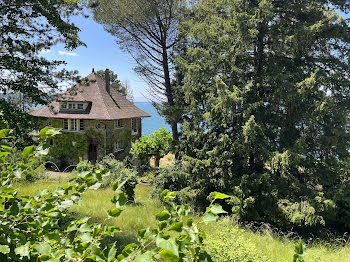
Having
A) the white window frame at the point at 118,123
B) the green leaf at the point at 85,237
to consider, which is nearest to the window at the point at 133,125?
the white window frame at the point at 118,123

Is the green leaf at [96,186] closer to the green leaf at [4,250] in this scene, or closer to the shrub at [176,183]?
the green leaf at [4,250]

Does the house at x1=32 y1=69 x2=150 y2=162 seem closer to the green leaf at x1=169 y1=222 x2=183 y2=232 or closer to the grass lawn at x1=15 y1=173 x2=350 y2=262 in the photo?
the grass lawn at x1=15 y1=173 x2=350 y2=262

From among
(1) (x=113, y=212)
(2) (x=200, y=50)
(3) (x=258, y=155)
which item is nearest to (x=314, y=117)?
(3) (x=258, y=155)

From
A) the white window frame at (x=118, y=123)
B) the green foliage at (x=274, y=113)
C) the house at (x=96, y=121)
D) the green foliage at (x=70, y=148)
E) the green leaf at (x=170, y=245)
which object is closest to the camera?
the green leaf at (x=170, y=245)

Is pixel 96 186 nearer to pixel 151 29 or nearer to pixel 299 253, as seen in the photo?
pixel 299 253

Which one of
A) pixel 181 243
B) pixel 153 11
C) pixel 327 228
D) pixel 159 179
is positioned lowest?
pixel 327 228

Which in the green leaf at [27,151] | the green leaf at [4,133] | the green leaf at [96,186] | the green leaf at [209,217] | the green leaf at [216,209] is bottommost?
the green leaf at [209,217]

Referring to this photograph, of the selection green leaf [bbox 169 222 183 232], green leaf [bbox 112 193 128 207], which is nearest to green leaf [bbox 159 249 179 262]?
green leaf [bbox 169 222 183 232]

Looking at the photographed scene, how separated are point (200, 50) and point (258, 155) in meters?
6.01

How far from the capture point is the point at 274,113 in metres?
12.4

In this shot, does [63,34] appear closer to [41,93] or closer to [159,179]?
[41,93]

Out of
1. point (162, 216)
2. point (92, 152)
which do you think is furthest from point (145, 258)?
point (92, 152)

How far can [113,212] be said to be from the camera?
1341 millimetres

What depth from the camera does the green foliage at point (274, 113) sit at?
1100 centimetres
